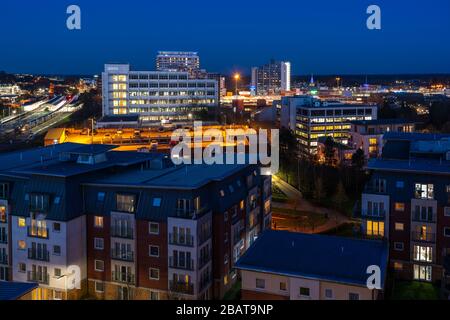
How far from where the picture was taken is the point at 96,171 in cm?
1695

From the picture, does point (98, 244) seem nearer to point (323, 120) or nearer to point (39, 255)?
point (39, 255)

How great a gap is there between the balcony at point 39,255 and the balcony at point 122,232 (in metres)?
2.05

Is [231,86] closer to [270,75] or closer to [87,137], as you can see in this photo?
[270,75]

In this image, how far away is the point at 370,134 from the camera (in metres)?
42.8

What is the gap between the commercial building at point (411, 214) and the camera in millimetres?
17062

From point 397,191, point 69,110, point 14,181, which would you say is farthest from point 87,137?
point 69,110

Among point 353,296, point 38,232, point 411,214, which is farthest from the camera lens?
point 411,214

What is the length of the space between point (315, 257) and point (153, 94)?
175 feet

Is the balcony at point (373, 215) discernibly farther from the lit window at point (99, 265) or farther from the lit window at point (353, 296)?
the lit window at point (99, 265)

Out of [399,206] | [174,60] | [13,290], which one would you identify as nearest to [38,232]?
[13,290]

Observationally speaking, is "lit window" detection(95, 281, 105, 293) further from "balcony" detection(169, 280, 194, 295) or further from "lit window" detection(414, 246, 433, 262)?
"lit window" detection(414, 246, 433, 262)

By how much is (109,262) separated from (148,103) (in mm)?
49279

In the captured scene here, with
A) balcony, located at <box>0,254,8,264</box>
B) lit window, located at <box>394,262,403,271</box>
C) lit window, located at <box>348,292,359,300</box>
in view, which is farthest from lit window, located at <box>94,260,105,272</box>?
lit window, located at <box>394,262,403,271</box>
